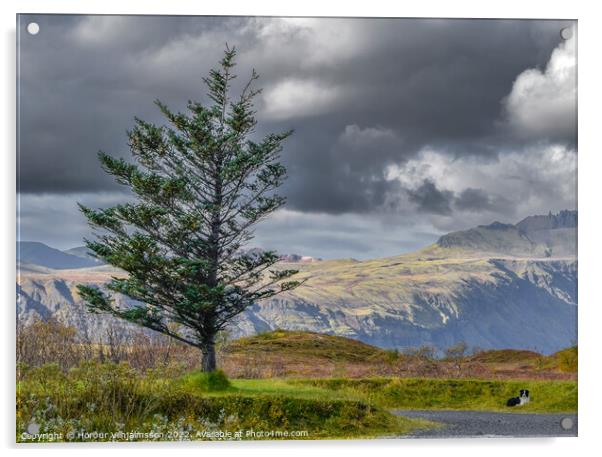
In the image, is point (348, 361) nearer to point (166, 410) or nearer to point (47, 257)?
point (166, 410)

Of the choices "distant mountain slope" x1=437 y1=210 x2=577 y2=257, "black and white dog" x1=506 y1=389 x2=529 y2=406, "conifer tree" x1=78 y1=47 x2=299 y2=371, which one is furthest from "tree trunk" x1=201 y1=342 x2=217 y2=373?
"black and white dog" x1=506 y1=389 x2=529 y2=406

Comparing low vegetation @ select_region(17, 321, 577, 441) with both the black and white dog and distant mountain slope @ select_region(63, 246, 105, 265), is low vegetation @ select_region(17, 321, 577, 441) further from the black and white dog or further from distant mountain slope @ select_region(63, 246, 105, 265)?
distant mountain slope @ select_region(63, 246, 105, 265)

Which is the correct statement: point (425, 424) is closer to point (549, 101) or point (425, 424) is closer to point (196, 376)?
point (196, 376)

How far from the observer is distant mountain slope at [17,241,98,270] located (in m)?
14.5

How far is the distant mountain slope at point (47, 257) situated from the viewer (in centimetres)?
1448

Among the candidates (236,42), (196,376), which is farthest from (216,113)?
(196,376)

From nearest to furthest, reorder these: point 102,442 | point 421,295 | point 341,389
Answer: point 102,442, point 341,389, point 421,295

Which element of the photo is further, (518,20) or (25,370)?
(518,20)

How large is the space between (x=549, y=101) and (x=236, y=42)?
5.62m

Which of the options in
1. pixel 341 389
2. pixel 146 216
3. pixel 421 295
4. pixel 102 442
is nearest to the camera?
pixel 102 442

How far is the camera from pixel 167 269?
49.7 ft

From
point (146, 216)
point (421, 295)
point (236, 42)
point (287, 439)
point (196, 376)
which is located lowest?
point (287, 439)

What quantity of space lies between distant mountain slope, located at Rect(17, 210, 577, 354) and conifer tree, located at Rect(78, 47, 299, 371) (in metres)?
0.69

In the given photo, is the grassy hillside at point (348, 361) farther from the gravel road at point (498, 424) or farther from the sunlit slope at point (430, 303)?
the gravel road at point (498, 424)
